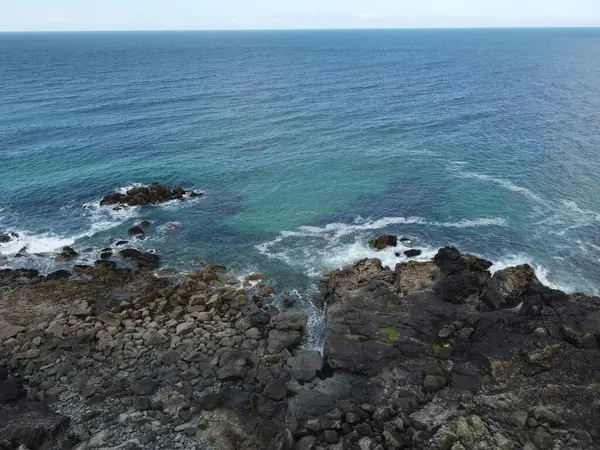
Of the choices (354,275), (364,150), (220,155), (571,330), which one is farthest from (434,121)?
(571,330)

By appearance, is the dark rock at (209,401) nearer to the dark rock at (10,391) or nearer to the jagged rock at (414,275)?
the dark rock at (10,391)

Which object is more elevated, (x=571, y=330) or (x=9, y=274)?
(x=571, y=330)

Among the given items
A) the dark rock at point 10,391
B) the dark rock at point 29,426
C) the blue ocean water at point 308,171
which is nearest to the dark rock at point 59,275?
the blue ocean water at point 308,171

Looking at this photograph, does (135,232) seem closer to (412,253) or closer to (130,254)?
(130,254)

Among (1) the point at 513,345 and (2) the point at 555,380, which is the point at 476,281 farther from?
(2) the point at 555,380

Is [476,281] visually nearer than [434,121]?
Yes

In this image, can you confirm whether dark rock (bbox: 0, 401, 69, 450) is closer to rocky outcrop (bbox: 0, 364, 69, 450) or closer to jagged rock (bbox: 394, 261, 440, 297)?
rocky outcrop (bbox: 0, 364, 69, 450)
